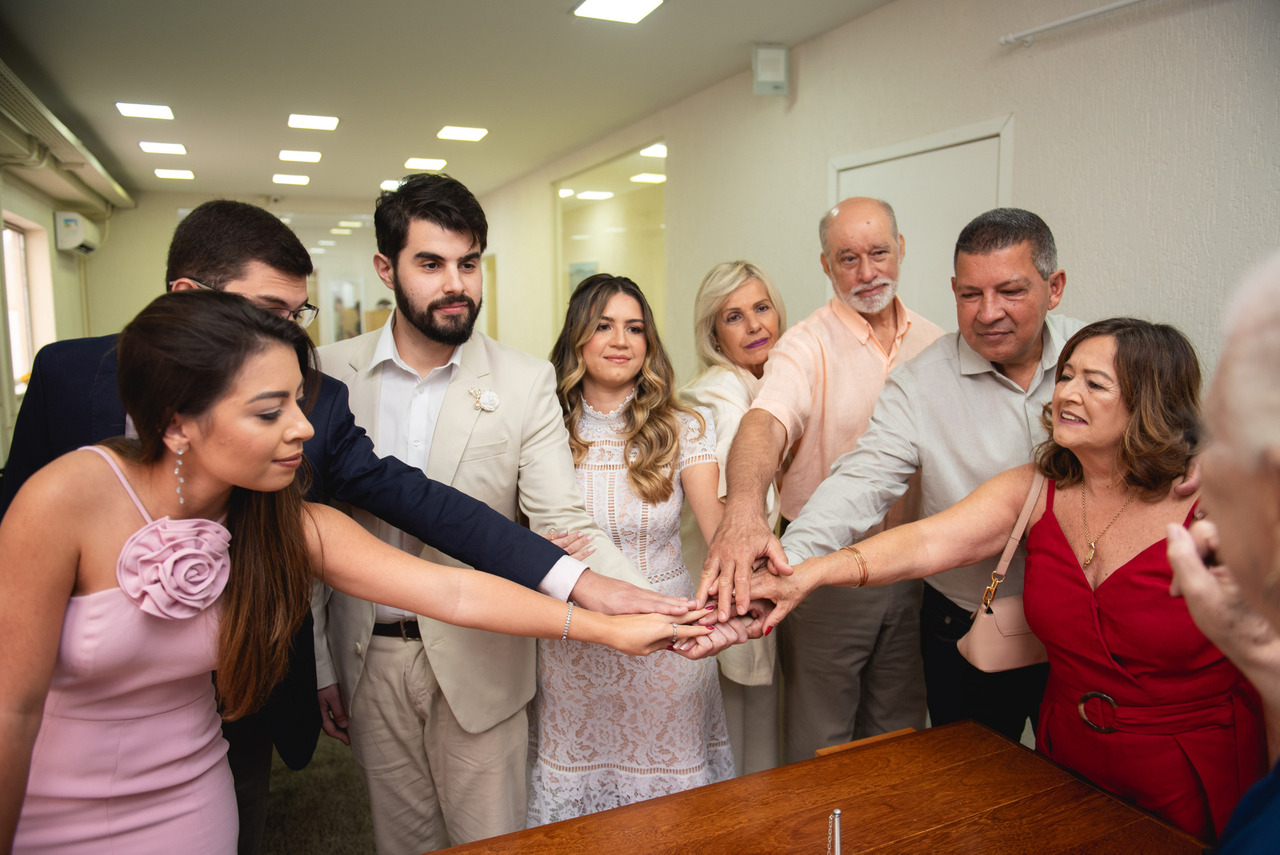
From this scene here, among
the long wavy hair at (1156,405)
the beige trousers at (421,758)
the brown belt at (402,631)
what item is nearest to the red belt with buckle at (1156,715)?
the long wavy hair at (1156,405)

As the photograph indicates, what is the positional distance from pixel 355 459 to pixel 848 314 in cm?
174

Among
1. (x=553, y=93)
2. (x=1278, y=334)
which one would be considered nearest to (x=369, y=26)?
(x=553, y=93)

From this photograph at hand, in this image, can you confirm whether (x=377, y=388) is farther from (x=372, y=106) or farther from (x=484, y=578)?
(x=372, y=106)

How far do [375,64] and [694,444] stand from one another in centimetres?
433

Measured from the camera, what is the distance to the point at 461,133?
24.7ft

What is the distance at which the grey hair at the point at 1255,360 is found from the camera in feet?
2.18

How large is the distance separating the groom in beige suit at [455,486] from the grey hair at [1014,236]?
4.06ft

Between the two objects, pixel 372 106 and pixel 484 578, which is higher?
pixel 372 106

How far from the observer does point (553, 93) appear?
623 cm

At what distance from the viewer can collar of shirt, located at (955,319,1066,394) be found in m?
2.16

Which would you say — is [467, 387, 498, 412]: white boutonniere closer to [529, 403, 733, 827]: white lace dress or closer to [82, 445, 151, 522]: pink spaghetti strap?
[529, 403, 733, 827]: white lace dress

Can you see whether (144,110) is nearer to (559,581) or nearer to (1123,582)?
(559,581)

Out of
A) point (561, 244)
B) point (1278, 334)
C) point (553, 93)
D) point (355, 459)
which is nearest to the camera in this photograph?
point (1278, 334)

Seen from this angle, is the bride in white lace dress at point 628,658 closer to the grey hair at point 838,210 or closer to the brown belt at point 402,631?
the brown belt at point 402,631
